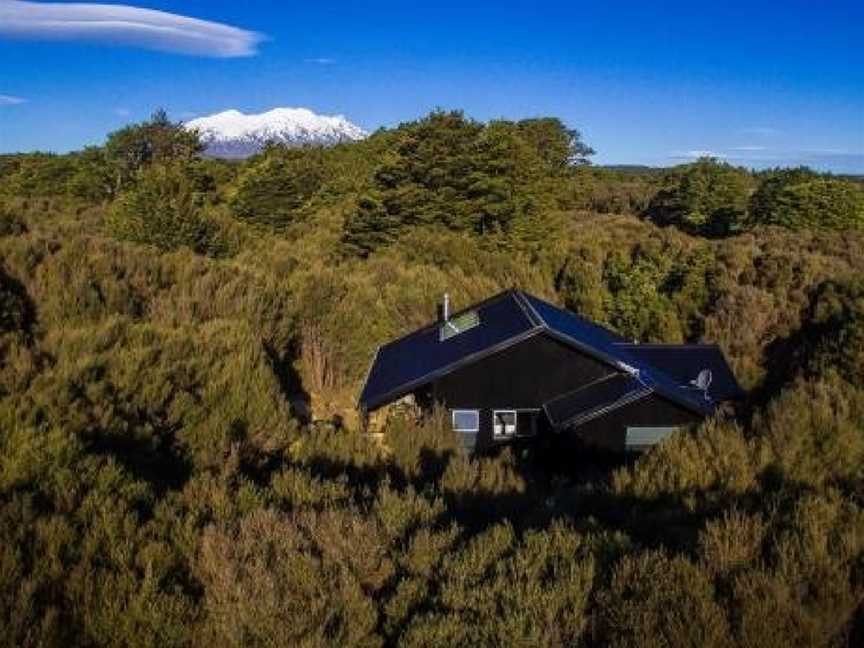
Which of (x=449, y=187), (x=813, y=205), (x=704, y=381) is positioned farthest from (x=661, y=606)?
(x=813, y=205)

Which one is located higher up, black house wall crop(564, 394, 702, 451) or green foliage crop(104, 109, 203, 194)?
green foliage crop(104, 109, 203, 194)

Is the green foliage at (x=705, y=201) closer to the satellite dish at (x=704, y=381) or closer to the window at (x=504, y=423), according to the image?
the satellite dish at (x=704, y=381)

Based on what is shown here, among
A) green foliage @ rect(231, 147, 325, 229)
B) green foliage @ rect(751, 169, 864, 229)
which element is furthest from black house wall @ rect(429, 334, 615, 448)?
green foliage @ rect(751, 169, 864, 229)

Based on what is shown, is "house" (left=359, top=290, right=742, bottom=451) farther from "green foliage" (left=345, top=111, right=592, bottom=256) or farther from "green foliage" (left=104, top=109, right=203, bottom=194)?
"green foliage" (left=104, top=109, right=203, bottom=194)

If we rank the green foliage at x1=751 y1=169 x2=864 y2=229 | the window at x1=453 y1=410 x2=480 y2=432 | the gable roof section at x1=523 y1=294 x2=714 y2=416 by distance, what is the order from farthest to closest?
the green foliage at x1=751 y1=169 x2=864 y2=229, the window at x1=453 y1=410 x2=480 y2=432, the gable roof section at x1=523 y1=294 x2=714 y2=416

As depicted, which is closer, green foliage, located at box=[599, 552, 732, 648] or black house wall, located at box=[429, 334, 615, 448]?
green foliage, located at box=[599, 552, 732, 648]

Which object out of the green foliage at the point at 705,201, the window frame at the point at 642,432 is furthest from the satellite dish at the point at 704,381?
the green foliage at the point at 705,201

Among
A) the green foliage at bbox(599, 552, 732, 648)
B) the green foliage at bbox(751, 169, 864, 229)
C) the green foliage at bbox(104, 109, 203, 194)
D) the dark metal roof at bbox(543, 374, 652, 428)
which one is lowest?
the dark metal roof at bbox(543, 374, 652, 428)

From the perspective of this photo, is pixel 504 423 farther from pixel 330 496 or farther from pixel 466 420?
pixel 330 496
